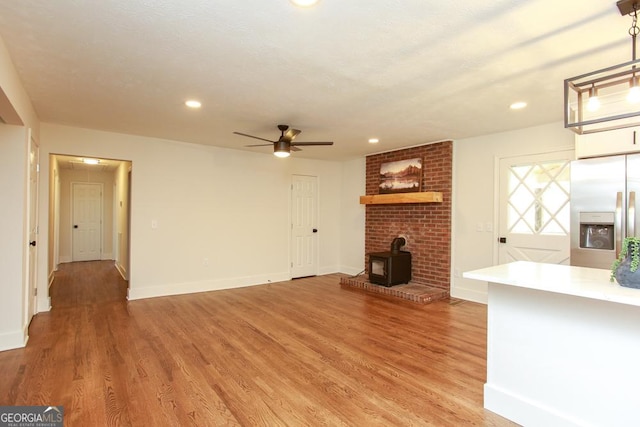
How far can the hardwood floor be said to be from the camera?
2148 millimetres

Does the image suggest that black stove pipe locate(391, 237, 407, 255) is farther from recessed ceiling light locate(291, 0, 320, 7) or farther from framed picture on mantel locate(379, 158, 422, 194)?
recessed ceiling light locate(291, 0, 320, 7)

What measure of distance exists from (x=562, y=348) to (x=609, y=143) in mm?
2362

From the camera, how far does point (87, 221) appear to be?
8.81 metres

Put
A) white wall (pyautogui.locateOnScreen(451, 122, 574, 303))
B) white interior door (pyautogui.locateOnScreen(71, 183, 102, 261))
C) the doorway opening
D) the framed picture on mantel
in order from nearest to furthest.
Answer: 1. white wall (pyautogui.locateOnScreen(451, 122, 574, 303))
2. the framed picture on mantel
3. the doorway opening
4. white interior door (pyautogui.locateOnScreen(71, 183, 102, 261))

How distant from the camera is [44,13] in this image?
192 cm

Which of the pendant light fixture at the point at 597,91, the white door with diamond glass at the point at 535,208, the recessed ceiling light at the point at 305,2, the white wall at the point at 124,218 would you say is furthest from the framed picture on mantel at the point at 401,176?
the white wall at the point at 124,218

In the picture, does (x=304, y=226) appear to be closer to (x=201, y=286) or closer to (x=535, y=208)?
(x=201, y=286)

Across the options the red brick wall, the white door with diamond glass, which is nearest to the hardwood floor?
the red brick wall

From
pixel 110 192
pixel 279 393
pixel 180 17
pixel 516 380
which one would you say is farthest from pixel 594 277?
pixel 110 192

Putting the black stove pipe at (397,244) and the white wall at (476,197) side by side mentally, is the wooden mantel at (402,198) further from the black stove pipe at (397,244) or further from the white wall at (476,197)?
the black stove pipe at (397,244)

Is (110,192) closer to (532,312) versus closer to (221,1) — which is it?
(221,1)

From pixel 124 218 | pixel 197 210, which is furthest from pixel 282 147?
pixel 124 218

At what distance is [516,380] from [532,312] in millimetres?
466

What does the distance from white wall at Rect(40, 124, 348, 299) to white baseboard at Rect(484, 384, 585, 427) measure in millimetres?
4444
